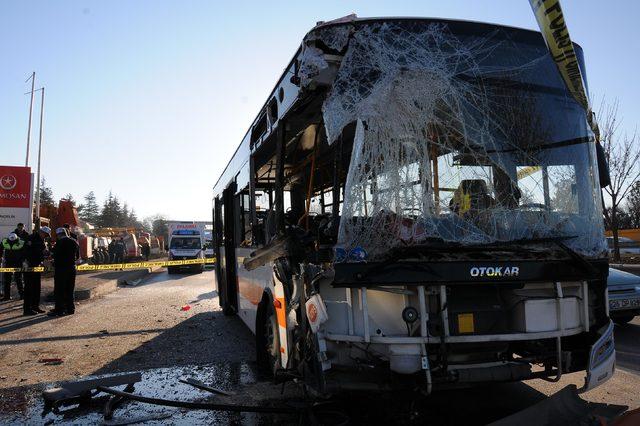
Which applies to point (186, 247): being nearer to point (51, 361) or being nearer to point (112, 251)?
point (112, 251)

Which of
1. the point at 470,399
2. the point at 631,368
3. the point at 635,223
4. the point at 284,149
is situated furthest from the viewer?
the point at 635,223

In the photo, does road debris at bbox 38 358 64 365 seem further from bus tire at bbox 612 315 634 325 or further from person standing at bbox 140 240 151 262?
person standing at bbox 140 240 151 262

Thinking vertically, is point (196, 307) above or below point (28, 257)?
below

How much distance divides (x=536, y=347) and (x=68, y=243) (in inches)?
417

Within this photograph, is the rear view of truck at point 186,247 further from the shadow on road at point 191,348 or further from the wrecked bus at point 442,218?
the wrecked bus at point 442,218

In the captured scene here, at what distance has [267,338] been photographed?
19.0 feet

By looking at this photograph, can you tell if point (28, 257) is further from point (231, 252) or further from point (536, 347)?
point (536, 347)

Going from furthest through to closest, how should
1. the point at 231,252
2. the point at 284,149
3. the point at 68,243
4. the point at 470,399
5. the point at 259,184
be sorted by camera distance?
the point at 68,243 < the point at 231,252 < the point at 259,184 < the point at 470,399 < the point at 284,149

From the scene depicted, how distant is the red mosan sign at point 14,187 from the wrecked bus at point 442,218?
58.4 ft

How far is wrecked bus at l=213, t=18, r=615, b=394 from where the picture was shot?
3.54 m

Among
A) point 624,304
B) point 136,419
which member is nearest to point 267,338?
point 136,419

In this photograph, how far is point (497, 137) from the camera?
3850mm

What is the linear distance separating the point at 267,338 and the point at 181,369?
1.50m

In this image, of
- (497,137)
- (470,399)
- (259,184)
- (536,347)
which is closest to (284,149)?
(259,184)
